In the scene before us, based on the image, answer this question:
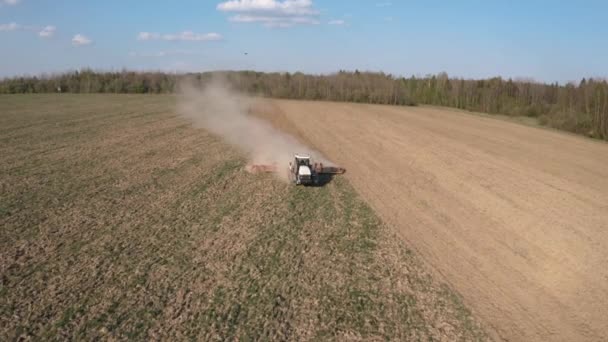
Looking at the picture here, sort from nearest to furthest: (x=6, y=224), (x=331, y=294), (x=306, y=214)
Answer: (x=331, y=294) < (x=6, y=224) < (x=306, y=214)

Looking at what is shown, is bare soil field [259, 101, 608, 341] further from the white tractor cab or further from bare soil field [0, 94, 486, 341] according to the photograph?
the white tractor cab

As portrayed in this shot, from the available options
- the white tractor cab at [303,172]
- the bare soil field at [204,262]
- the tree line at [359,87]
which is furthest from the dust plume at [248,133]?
the tree line at [359,87]

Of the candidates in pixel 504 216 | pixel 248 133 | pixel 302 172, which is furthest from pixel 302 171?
pixel 248 133

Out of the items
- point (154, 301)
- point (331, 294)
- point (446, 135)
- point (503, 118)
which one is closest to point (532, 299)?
A: point (331, 294)

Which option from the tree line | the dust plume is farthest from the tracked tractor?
the tree line

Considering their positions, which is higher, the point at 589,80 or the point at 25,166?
the point at 589,80

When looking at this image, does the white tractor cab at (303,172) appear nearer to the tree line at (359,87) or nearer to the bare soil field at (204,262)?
the bare soil field at (204,262)

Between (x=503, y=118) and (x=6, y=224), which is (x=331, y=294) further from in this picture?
(x=503, y=118)
